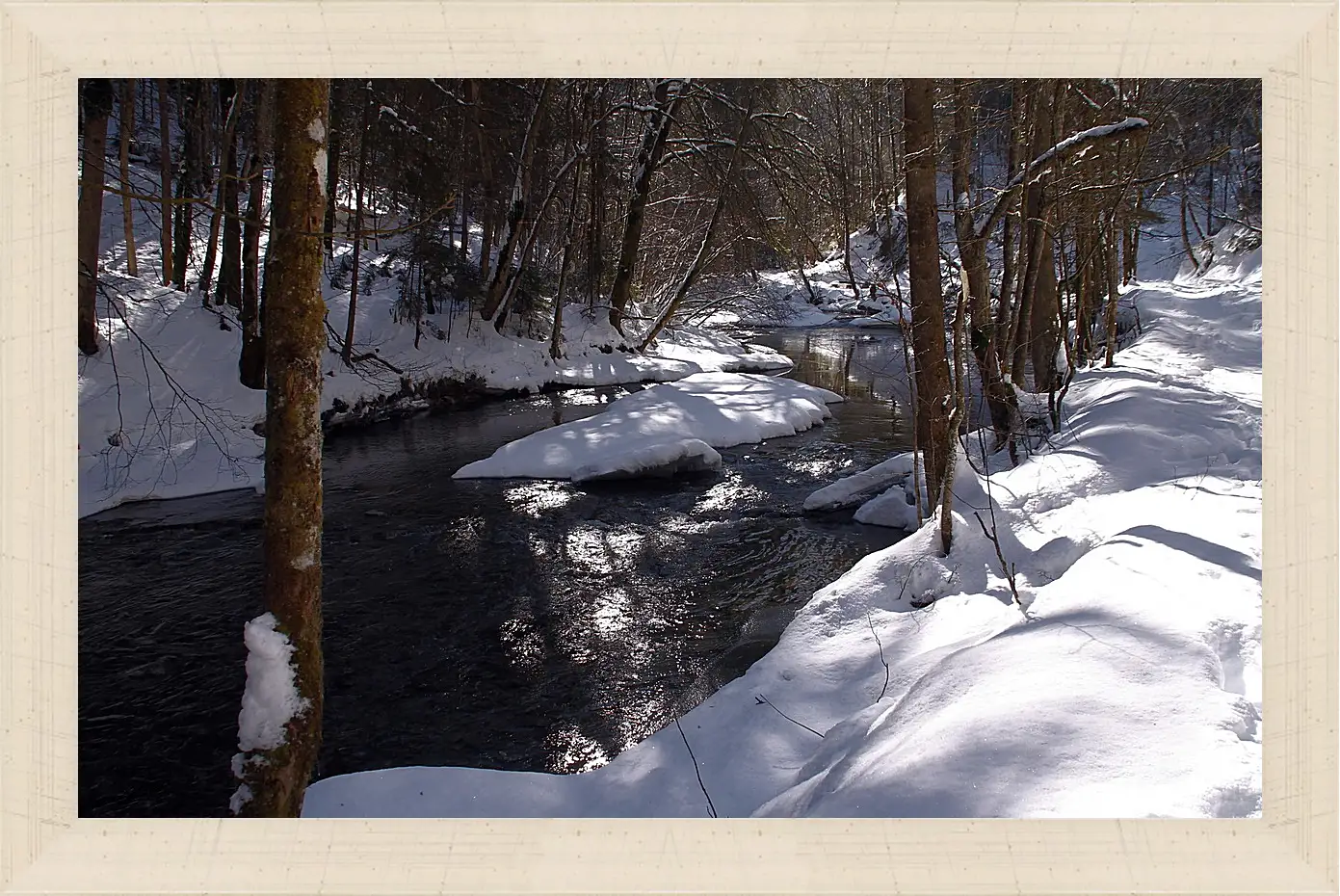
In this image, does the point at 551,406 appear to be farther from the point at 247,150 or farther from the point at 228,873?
the point at 228,873

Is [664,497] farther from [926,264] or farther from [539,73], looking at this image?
[539,73]

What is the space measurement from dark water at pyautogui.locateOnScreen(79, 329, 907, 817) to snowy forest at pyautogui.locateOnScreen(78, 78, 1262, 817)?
0.04 meters

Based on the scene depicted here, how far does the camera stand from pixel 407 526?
7.89 meters

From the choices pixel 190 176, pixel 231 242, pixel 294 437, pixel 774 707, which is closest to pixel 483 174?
pixel 231 242

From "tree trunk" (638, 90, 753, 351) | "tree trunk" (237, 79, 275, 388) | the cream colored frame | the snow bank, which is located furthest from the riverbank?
the cream colored frame

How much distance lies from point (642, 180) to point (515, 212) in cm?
303

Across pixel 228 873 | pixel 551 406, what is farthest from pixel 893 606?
pixel 551 406

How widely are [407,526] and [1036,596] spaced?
5851 mm

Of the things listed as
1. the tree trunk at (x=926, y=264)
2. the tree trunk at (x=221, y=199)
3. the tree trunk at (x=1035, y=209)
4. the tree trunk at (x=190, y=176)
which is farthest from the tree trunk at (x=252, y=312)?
the tree trunk at (x=1035, y=209)

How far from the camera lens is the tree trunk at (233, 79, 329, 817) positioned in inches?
121

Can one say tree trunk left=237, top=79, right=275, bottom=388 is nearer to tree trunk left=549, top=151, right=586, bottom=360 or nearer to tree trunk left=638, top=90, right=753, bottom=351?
tree trunk left=549, top=151, right=586, bottom=360

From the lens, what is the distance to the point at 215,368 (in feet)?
36.8

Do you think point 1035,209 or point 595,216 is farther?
point 595,216

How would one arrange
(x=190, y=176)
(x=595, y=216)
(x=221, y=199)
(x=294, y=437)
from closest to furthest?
(x=294, y=437) → (x=221, y=199) → (x=190, y=176) → (x=595, y=216)
